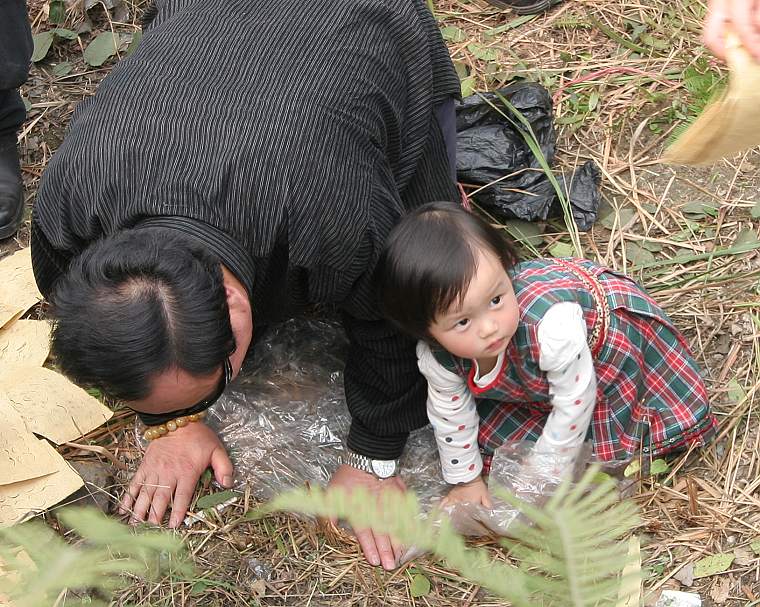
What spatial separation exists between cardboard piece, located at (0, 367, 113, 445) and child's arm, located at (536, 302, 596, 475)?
0.99 meters

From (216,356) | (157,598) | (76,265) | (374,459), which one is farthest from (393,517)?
(374,459)

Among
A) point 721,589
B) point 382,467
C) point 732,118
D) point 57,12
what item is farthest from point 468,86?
point 732,118

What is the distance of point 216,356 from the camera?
1254 millimetres

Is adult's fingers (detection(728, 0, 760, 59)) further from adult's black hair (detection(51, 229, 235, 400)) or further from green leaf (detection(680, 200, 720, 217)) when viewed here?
green leaf (detection(680, 200, 720, 217))

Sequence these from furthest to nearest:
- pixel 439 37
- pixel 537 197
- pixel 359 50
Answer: pixel 537 197
pixel 439 37
pixel 359 50

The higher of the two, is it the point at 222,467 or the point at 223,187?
the point at 223,187

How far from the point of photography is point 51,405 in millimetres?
2035

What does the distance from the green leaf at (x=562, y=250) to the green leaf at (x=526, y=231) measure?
42mm

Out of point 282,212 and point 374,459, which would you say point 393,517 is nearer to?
point 282,212

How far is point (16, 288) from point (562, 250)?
1317mm

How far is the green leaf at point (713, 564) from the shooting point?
1.64 meters

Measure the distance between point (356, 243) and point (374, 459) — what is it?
22.7 inches

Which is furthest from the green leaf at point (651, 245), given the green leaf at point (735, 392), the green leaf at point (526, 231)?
the green leaf at point (735, 392)

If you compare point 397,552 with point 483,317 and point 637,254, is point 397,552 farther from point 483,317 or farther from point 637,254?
point 637,254
